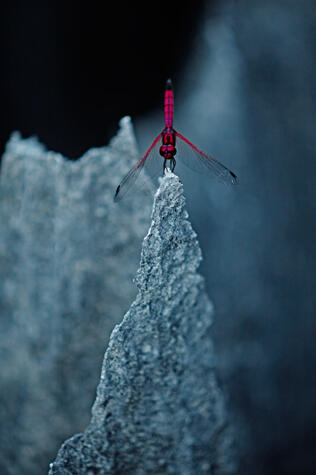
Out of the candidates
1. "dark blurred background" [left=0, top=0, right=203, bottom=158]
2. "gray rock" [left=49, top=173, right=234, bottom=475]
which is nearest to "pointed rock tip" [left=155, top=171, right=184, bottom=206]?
"gray rock" [left=49, top=173, right=234, bottom=475]

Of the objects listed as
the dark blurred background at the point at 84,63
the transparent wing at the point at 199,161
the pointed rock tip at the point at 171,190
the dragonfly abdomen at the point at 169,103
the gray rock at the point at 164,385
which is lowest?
the gray rock at the point at 164,385

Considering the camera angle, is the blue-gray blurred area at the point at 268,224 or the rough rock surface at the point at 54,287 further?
the rough rock surface at the point at 54,287

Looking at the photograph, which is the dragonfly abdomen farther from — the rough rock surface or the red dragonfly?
the rough rock surface

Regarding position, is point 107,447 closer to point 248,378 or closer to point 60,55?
point 248,378

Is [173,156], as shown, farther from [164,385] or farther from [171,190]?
[164,385]

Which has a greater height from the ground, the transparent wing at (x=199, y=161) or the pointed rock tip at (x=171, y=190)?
the transparent wing at (x=199, y=161)

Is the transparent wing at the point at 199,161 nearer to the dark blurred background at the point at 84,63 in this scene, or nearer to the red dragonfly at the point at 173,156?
the red dragonfly at the point at 173,156

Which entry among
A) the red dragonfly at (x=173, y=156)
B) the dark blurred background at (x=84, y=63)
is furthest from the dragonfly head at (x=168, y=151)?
the dark blurred background at (x=84, y=63)

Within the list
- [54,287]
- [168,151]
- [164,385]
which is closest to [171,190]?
[168,151]
